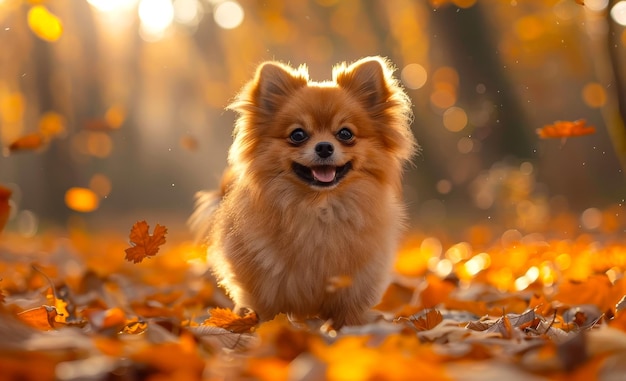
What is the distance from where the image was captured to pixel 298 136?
3.05m

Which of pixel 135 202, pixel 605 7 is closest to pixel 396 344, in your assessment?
pixel 605 7

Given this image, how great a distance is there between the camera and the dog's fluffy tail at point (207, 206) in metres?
3.71

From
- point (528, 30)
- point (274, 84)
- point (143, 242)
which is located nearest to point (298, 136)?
point (274, 84)

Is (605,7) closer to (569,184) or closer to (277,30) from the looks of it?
(569,184)

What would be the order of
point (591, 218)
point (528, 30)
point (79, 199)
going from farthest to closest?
point (79, 199), point (528, 30), point (591, 218)

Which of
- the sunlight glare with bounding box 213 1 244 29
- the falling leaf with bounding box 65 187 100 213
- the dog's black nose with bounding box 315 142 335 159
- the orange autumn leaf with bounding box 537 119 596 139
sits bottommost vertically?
the falling leaf with bounding box 65 187 100 213

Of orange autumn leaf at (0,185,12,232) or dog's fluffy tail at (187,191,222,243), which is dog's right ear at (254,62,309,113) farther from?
orange autumn leaf at (0,185,12,232)

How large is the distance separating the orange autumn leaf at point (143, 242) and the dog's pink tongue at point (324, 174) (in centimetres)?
71

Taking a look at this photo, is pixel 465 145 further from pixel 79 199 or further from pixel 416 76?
pixel 79 199

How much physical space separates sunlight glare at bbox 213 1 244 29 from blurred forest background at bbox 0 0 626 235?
0.08 meters

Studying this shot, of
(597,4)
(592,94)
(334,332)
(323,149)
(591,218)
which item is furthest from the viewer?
(592,94)

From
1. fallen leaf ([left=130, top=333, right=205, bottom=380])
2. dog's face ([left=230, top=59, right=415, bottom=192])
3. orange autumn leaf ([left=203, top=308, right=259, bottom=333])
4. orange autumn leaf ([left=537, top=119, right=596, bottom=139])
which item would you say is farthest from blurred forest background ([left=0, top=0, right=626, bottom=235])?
fallen leaf ([left=130, top=333, right=205, bottom=380])

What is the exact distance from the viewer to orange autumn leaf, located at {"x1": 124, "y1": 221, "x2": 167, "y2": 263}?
8.58 ft

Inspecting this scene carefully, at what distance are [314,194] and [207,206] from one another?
1.03 meters
